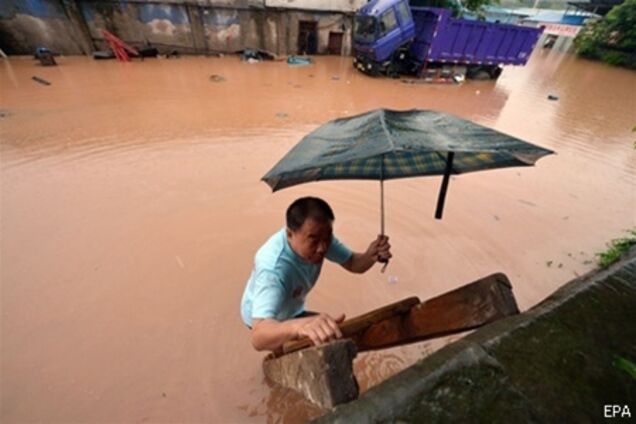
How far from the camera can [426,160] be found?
98.2 inches

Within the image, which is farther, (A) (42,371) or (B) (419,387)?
(A) (42,371)

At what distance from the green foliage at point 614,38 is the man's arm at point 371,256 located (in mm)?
33309

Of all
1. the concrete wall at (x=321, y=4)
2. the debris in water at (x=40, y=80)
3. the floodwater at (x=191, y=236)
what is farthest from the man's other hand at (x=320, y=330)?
the concrete wall at (x=321, y=4)

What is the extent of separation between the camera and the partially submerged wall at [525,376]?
0.83m

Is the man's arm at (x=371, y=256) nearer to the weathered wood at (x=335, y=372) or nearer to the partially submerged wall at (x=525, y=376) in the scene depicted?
the partially submerged wall at (x=525, y=376)

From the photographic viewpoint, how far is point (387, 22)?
487 inches

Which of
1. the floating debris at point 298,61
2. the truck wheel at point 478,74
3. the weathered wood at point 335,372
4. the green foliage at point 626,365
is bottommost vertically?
the floating debris at point 298,61

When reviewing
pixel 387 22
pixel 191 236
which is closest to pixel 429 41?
pixel 387 22

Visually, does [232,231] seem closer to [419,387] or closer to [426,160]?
[426,160]

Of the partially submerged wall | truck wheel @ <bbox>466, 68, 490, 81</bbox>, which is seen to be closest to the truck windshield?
truck wheel @ <bbox>466, 68, 490, 81</bbox>

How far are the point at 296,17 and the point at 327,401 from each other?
1929cm

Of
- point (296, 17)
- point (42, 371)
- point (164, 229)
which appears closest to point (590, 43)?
point (296, 17)

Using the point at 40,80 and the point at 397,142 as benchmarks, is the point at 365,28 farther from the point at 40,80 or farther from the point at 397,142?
the point at 397,142

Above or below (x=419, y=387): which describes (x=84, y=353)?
below
